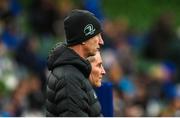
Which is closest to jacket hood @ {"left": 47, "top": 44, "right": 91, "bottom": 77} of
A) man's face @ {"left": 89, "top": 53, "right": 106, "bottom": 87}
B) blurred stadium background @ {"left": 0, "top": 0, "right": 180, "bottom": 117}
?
man's face @ {"left": 89, "top": 53, "right": 106, "bottom": 87}

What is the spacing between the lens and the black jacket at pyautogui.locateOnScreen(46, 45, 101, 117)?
5734mm

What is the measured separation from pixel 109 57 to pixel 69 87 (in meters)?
6.75

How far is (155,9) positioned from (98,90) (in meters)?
9.51

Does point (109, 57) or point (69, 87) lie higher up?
point (69, 87)

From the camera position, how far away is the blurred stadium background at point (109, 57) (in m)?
11.4

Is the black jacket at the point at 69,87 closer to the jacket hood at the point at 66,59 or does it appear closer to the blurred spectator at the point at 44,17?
the jacket hood at the point at 66,59

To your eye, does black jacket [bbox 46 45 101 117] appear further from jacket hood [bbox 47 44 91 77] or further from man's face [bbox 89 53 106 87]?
man's face [bbox 89 53 106 87]

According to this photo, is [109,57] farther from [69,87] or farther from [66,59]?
[69,87]

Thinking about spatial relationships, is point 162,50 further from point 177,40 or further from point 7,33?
point 7,33

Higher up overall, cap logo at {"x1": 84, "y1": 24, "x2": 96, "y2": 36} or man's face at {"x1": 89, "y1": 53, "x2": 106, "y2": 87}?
cap logo at {"x1": 84, "y1": 24, "x2": 96, "y2": 36}

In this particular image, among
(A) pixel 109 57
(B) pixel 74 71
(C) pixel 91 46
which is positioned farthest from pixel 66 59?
(A) pixel 109 57

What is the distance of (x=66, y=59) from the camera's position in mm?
5961

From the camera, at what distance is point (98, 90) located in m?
6.65

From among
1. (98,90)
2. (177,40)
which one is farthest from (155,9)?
(98,90)
